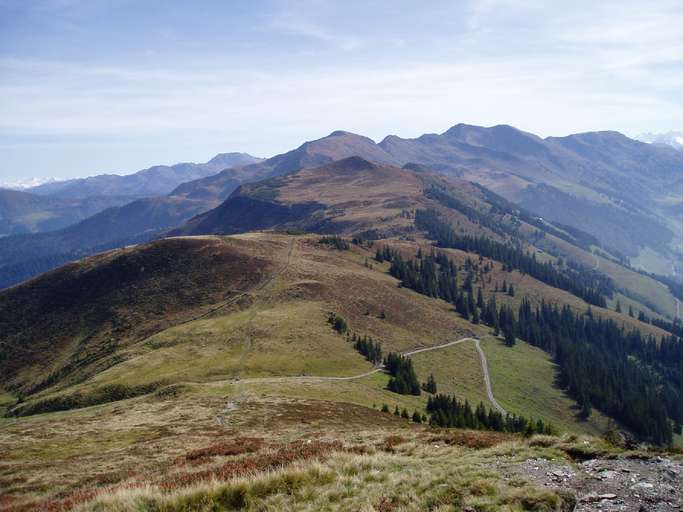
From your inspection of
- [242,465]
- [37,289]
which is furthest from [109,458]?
[37,289]

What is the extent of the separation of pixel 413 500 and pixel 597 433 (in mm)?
122263

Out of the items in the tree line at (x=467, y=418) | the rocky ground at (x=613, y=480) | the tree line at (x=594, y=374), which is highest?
the rocky ground at (x=613, y=480)

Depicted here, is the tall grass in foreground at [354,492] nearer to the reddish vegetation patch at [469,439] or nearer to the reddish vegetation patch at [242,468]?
the reddish vegetation patch at [242,468]

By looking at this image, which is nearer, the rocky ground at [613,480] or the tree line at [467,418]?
the rocky ground at [613,480]

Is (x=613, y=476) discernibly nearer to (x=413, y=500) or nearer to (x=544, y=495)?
(x=544, y=495)

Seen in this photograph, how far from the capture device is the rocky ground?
51.2 feet

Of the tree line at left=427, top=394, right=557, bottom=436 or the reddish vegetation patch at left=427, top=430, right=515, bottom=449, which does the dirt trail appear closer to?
the tree line at left=427, top=394, right=557, bottom=436

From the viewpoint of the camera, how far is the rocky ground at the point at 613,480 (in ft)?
51.2

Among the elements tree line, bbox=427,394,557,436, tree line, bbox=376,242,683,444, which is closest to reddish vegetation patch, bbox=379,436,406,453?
tree line, bbox=427,394,557,436

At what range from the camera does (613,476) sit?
712 inches

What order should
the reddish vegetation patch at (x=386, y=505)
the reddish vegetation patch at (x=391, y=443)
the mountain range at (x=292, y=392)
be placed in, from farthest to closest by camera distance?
the reddish vegetation patch at (x=391, y=443) < the mountain range at (x=292, y=392) < the reddish vegetation patch at (x=386, y=505)

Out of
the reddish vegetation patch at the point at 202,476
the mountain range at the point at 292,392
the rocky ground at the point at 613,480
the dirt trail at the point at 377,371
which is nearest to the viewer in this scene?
the rocky ground at the point at 613,480

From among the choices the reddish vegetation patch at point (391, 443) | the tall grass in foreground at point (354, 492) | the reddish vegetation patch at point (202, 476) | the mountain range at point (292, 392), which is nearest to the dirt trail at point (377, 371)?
the mountain range at point (292, 392)

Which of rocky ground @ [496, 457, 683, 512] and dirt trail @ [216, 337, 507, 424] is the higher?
rocky ground @ [496, 457, 683, 512]
